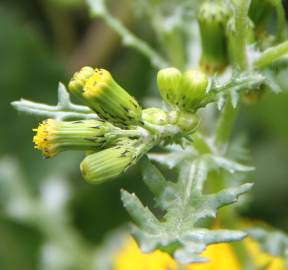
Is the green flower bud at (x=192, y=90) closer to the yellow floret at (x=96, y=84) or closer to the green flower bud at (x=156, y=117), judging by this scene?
the green flower bud at (x=156, y=117)

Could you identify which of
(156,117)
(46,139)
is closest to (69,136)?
(46,139)

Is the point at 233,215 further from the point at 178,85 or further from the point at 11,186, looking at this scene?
the point at 11,186

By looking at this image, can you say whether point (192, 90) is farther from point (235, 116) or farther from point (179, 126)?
point (235, 116)

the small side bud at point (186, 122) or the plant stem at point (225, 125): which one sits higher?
Result: the plant stem at point (225, 125)

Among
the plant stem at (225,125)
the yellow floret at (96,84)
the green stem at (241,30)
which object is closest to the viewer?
the yellow floret at (96,84)

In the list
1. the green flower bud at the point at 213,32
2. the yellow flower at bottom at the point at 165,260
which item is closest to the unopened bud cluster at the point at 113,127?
the green flower bud at the point at 213,32

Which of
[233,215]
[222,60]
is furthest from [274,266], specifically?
[222,60]
